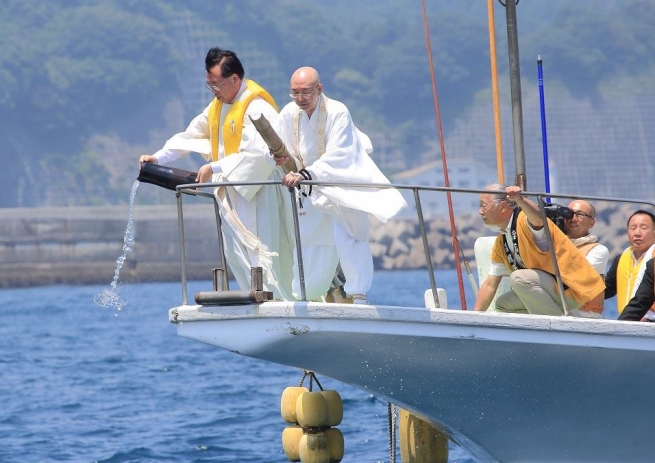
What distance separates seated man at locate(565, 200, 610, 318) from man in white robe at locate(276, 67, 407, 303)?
1.14 metres

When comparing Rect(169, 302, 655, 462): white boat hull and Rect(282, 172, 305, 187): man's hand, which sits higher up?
Rect(282, 172, 305, 187): man's hand

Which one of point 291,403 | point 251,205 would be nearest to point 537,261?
point 251,205

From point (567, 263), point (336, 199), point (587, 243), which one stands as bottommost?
point (567, 263)

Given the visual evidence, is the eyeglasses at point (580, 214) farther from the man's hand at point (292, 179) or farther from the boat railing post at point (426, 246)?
the man's hand at point (292, 179)

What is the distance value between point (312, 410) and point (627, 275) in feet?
7.09

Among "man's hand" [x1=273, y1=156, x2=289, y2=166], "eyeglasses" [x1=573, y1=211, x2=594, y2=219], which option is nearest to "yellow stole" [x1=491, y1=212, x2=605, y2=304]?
"eyeglasses" [x1=573, y1=211, x2=594, y2=219]

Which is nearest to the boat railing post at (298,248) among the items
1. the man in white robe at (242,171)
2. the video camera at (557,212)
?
the man in white robe at (242,171)

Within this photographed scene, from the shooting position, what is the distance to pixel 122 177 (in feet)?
425

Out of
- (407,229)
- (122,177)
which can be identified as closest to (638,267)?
(407,229)

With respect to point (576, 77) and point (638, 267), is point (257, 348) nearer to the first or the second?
point (638, 267)

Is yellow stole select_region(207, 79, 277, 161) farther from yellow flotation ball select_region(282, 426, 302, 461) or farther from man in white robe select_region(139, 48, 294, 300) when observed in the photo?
yellow flotation ball select_region(282, 426, 302, 461)

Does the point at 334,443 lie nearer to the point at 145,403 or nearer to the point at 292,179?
the point at 292,179

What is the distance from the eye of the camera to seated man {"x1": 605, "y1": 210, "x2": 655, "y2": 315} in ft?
28.3

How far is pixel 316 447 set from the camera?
914cm
